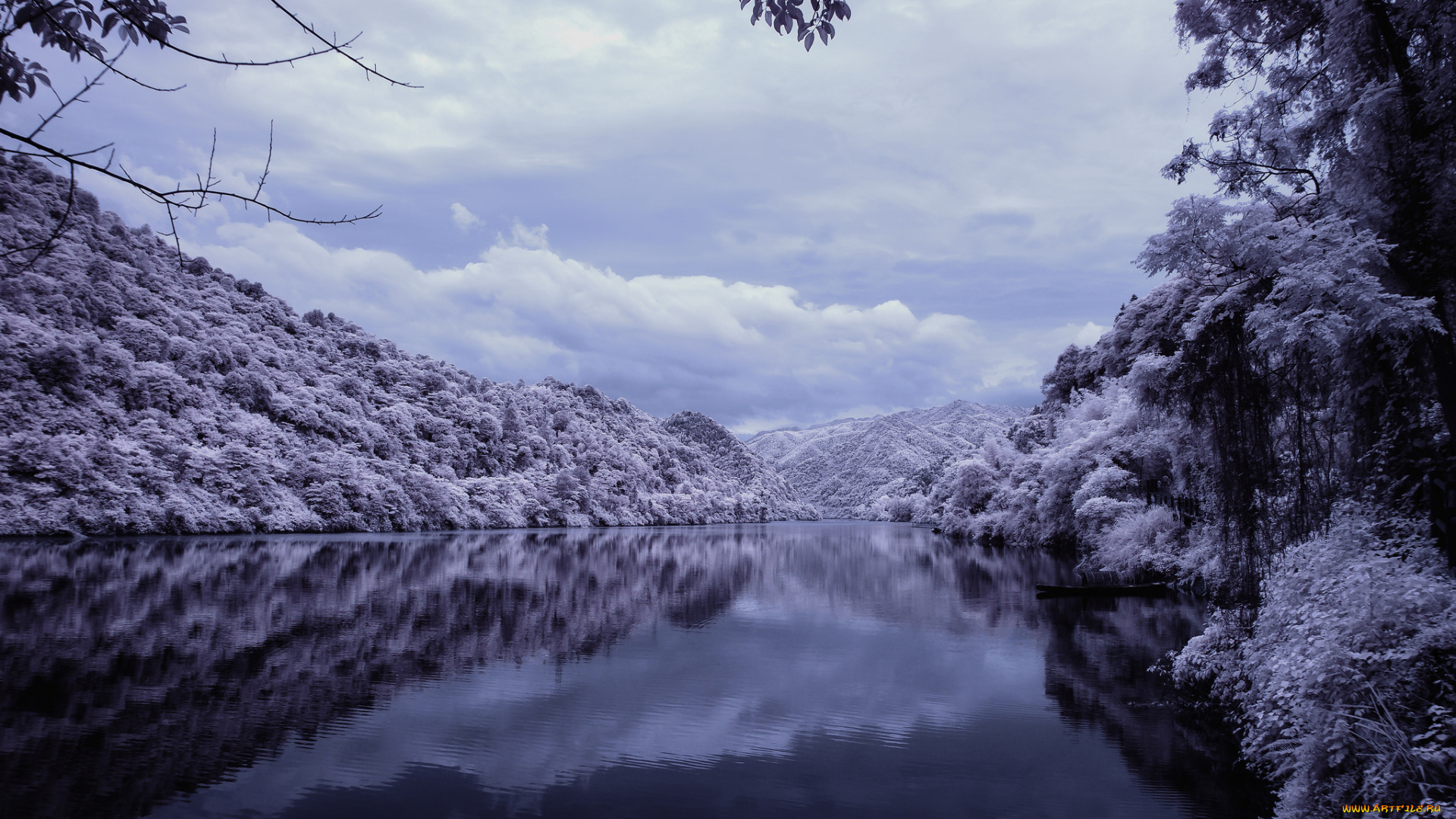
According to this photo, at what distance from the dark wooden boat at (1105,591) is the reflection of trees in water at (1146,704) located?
4.27 feet

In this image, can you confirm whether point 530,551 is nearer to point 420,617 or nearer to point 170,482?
A: point 170,482

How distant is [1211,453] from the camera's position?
1266 centimetres

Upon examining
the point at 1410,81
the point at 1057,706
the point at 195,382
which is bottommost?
the point at 1057,706

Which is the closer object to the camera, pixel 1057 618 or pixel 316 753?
pixel 316 753

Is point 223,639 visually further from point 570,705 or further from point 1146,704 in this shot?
point 1146,704

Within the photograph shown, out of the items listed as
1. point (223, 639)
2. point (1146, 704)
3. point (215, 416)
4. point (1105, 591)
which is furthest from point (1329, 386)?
point (215, 416)

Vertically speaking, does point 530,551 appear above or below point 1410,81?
below

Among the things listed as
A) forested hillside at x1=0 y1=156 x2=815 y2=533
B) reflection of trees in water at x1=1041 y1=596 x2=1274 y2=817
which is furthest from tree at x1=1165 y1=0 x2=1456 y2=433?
forested hillside at x1=0 y1=156 x2=815 y2=533

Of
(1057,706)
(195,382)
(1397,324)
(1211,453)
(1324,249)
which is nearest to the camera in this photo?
(1397,324)

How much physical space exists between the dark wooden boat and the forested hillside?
106 feet

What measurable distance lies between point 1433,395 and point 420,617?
24.4 m

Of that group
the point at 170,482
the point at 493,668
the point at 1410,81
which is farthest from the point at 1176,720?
the point at 170,482

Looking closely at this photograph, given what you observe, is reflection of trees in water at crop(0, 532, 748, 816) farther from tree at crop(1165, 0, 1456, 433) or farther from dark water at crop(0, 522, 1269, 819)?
tree at crop(1165, 0, 1456, 433)

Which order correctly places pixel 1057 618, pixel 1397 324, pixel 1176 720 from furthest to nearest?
pixel 1057 618 → pixel 1176 720 → pixel 1397 324
